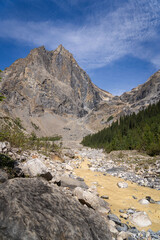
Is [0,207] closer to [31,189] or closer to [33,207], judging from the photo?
[33,207]

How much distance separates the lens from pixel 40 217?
8.71 ft

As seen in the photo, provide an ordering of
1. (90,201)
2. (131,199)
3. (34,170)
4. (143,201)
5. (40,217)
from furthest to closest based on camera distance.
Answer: (131,199) → (143,201) → (34,170) → (90,201) → (40,217)

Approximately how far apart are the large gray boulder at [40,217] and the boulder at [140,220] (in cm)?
214

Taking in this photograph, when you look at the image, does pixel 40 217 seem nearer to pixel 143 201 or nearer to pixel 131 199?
pixel 143 201

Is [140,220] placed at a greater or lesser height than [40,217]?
lesser

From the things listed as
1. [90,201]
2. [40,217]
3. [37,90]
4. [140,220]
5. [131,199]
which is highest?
[37,90]

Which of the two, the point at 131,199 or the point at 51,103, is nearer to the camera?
the point at 131,199

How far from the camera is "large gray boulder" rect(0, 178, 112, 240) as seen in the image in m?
2.23

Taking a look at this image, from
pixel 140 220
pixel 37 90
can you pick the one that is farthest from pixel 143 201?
pixel 37 90

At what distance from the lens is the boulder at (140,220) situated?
196 inches

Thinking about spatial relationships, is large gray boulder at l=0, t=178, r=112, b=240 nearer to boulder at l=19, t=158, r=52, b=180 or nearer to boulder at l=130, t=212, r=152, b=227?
boulder at l=130, t=212, r=152, b=227

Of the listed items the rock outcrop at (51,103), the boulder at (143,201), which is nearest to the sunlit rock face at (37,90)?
the rock outcrop at (51,103)

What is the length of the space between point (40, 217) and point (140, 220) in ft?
15.1

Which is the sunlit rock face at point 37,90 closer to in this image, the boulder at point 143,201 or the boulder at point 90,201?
the boulder at point 90,201
